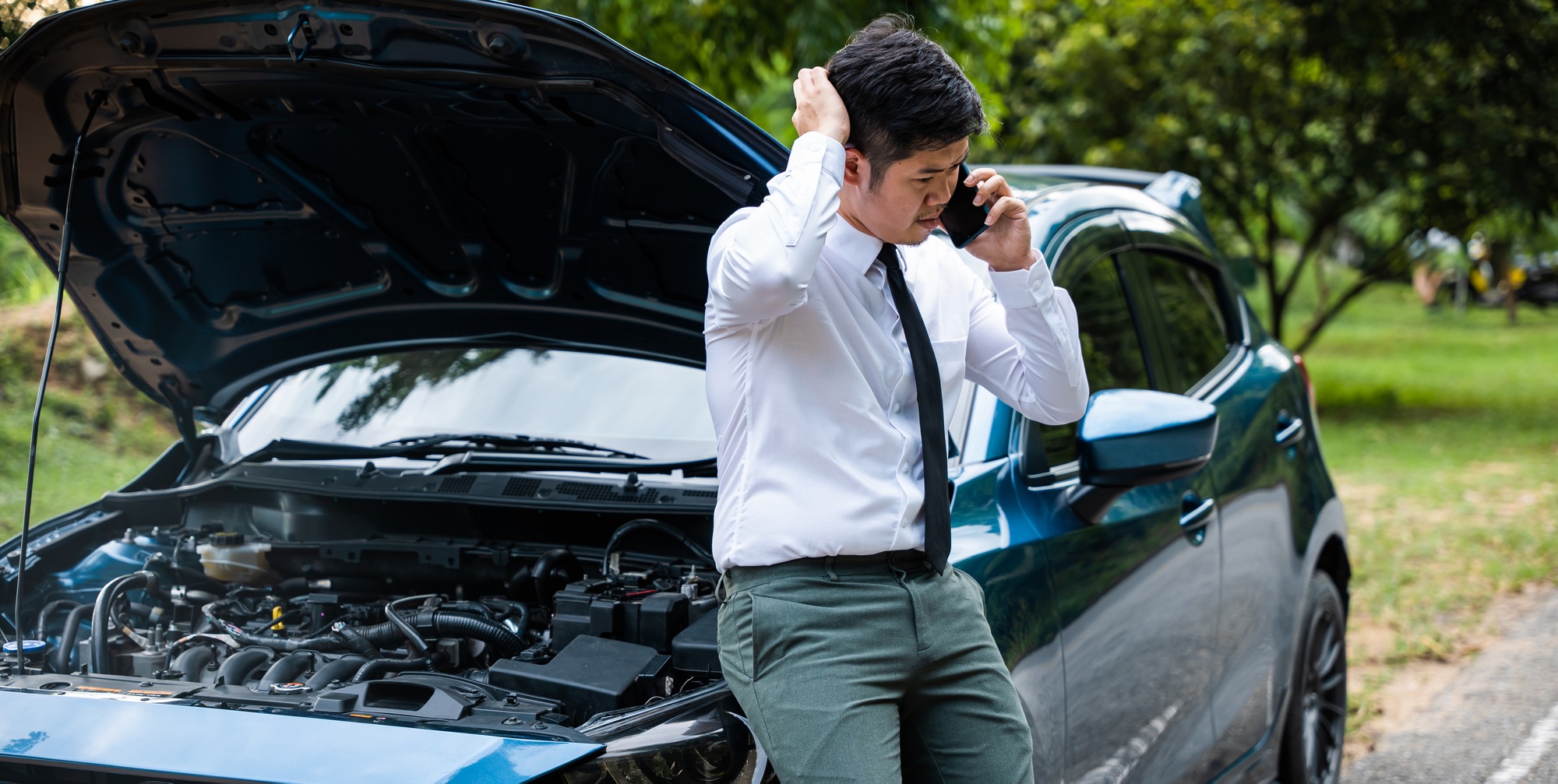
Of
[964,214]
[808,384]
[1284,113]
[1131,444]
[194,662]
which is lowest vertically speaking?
[194,662]

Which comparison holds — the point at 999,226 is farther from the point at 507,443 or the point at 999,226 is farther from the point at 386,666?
the point at 507,443

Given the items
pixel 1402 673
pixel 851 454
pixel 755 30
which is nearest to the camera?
pixel 851 454

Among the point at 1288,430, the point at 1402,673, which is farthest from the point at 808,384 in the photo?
the point at 1402,673

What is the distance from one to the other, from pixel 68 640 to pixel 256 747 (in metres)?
1.06

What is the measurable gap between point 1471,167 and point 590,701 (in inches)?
499

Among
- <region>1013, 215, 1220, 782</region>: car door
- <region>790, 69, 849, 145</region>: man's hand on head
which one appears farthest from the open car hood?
<region>1013, 215, 1220, 782</region>: car door

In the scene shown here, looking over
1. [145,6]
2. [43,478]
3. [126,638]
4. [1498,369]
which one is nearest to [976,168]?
[145,6]

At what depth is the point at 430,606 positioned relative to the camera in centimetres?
262

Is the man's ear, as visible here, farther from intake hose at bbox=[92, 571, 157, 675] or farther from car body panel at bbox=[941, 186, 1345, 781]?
intake hose at bbox=[92, 571, 157, 675]

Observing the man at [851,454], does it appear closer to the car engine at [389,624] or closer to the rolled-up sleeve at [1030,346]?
the rolled-up sleeve at [1030,346]

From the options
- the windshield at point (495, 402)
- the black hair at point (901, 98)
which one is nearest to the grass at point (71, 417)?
the windshield at point (495, 402)

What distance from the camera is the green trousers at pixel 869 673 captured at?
5.92 ft

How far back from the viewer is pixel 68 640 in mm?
2611

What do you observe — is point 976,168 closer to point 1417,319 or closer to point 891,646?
point 891,646
